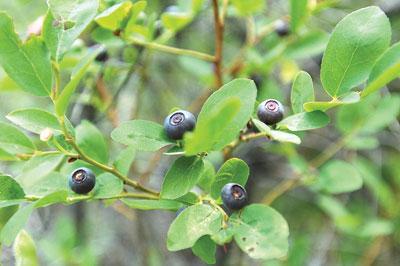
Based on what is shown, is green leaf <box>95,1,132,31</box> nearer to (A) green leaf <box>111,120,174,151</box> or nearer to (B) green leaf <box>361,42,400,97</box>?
(A) green leaf <box>111,120,174,151</box>

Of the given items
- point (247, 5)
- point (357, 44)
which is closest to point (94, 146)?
point (357, 44)

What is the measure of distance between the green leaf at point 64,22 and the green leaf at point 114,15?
10cm

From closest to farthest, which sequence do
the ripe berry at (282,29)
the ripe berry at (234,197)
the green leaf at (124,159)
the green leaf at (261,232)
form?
the green leaf at (261,232) → the ripe berry at (234,197) → the green leaf at (124,159) → the ripe berry at (282,29)

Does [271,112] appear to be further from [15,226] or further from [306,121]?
[15,226]

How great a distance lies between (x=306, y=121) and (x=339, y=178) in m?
0.85

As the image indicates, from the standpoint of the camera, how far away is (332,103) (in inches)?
34.7

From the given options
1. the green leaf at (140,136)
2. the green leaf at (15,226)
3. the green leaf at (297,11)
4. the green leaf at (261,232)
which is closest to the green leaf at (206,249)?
the green leaf at (261,232)

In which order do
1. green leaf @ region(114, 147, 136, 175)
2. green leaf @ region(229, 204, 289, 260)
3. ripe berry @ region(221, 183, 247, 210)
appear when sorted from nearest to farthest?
green leaf @ region(229, 204, 289, 260) < ripe berry @ region(221, 183, 247, 210) < green leaf @ region(114, 147, 136, 175)

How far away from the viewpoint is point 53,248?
234 centimetres

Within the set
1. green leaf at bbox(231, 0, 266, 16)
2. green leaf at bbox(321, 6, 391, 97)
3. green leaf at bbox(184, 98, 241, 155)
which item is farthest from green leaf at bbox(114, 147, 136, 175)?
green leaf at bbox(231, 0, 266, 16)

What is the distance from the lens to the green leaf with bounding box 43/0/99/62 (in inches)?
37.9

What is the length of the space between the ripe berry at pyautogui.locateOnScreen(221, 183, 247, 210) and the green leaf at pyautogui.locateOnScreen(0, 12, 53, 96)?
14.1 inches

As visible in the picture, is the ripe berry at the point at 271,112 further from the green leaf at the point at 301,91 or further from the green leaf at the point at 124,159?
the green leaf at the point at 124,159

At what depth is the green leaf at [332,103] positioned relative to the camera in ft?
2.88
